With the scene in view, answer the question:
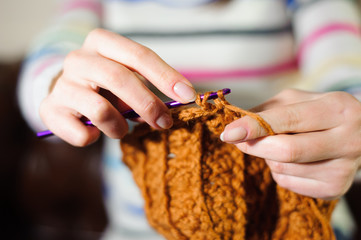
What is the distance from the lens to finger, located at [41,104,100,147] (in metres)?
0.35

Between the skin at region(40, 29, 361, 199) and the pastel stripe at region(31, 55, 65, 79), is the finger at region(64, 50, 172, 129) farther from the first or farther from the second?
the pastel stripe at region(31, 55, 65, 79)

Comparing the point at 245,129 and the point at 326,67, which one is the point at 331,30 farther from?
the point at 245,129

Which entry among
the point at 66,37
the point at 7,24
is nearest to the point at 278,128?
the point at 66,37

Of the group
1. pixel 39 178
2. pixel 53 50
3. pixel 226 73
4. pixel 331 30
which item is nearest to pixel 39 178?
pixel 39 178

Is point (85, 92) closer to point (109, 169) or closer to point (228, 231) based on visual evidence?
point (228, 231)

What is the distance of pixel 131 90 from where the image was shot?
31 cm

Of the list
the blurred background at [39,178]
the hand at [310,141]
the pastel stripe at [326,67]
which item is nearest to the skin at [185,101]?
the hand at [310,141]

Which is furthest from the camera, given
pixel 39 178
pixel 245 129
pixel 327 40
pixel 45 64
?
pixel 39 178

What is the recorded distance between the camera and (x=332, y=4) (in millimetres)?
619

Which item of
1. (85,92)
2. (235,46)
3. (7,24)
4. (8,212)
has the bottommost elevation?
(8,212)

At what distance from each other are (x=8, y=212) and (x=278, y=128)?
3.50 feet

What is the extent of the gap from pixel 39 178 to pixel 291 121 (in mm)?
962

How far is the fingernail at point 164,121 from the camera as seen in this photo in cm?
31

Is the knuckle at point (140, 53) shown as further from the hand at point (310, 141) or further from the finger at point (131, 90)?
the hand at point (310, 141)
